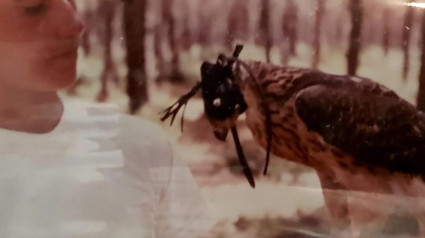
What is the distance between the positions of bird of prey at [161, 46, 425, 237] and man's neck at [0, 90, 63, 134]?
0.19 m

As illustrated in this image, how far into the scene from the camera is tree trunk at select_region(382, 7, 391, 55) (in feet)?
2.34

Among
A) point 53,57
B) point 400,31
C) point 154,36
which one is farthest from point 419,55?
point 53,57

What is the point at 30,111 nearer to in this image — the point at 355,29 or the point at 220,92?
the point at 220,92

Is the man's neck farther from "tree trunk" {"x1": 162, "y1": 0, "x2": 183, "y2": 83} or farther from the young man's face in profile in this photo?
"tree trunk" {"x1": 162, "y1": 0, "x2": 183, "y2": 83}

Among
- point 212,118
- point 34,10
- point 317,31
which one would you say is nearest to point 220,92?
point 212,118

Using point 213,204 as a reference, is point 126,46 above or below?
above

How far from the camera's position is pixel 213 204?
71 centimetres

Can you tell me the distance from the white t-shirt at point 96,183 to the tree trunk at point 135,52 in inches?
1.1

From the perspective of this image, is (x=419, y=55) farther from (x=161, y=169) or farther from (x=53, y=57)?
(x=53, y=57)

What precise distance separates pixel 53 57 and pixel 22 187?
0.16 m

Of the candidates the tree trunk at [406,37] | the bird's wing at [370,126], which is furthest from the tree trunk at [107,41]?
the tree trunk at [406,37]

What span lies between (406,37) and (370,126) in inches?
4.5

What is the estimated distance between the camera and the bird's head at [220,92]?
723 millimetres

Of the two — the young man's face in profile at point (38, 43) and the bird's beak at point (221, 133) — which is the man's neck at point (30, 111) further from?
A: the bird's beak at point (221, 133)
